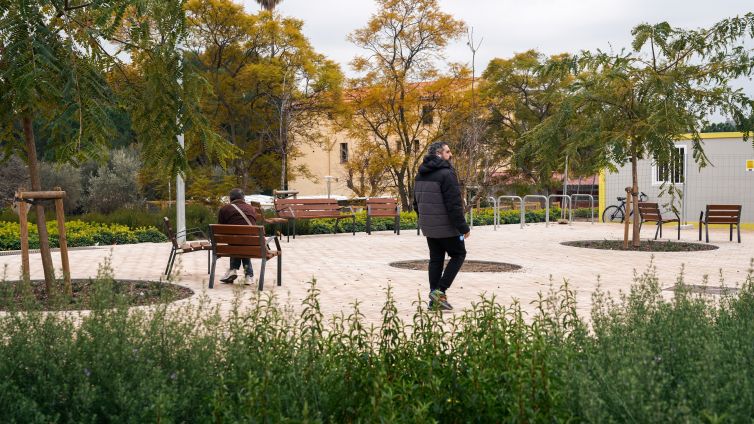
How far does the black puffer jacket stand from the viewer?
8172mm

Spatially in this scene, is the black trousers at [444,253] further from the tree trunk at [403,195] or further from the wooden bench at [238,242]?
the tree trunk at [403,195]

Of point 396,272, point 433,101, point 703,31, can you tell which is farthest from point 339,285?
point 433,101

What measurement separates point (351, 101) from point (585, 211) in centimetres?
1213

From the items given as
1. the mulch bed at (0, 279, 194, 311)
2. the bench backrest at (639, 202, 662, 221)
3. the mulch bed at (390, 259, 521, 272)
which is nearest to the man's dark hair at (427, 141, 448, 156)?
the mulch bed at (0, 279, 194, 311)

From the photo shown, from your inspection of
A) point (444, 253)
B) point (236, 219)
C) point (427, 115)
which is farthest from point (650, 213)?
point (427, 115)

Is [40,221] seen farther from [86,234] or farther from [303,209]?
[303,209]

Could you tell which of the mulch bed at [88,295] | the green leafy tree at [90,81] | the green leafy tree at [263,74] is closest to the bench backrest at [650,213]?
the mulch bed at [88,295]

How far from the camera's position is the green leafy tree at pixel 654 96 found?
1478 centimetres

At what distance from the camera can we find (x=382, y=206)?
21.9 metres

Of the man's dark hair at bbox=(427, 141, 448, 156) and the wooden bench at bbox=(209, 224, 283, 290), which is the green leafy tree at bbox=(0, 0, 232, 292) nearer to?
the wooden bench at bbox=(209, 224, 283, 290)

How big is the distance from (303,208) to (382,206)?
2703 mm

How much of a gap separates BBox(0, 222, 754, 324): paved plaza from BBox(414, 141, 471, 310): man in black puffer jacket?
57 centimetres

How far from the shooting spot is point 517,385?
337 centimetres

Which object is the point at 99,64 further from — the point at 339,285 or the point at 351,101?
the point at 351,101
